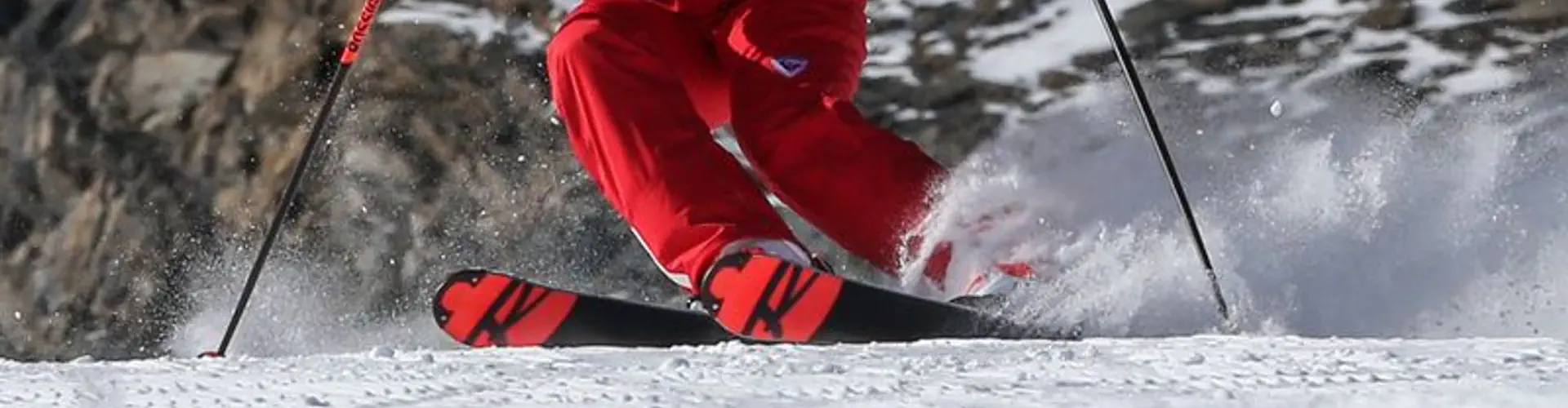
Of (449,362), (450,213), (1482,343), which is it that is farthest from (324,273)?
(1482,343)

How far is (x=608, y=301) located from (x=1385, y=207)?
1.05 m

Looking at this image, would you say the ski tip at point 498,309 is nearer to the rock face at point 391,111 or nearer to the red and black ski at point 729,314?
the red and black ski at point 729,314

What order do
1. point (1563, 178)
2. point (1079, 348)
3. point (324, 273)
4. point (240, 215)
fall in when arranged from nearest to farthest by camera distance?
point (1079, 348) < point (1563, 178) < point (324, 273) < point (240, 215)

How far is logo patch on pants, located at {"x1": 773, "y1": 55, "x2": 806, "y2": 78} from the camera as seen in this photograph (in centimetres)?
305

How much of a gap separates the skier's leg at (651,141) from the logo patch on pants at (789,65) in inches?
5.1

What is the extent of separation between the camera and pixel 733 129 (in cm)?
309

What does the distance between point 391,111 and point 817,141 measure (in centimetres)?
311

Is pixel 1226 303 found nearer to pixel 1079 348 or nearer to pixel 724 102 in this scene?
pixel 1079 348

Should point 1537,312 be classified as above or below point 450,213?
above

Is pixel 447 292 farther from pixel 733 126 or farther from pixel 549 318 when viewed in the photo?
pixel 733 126

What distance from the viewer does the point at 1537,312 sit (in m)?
2.68

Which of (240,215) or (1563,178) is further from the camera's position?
(240,215)

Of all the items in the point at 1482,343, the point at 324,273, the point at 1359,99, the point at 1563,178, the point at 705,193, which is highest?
the point at 1482,343

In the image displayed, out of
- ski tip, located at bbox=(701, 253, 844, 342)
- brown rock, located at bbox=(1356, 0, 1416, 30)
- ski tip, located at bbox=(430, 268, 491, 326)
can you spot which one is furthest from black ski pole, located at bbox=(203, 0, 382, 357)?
brown rock, located at bbox=(1356, 0, 1416, 30)
